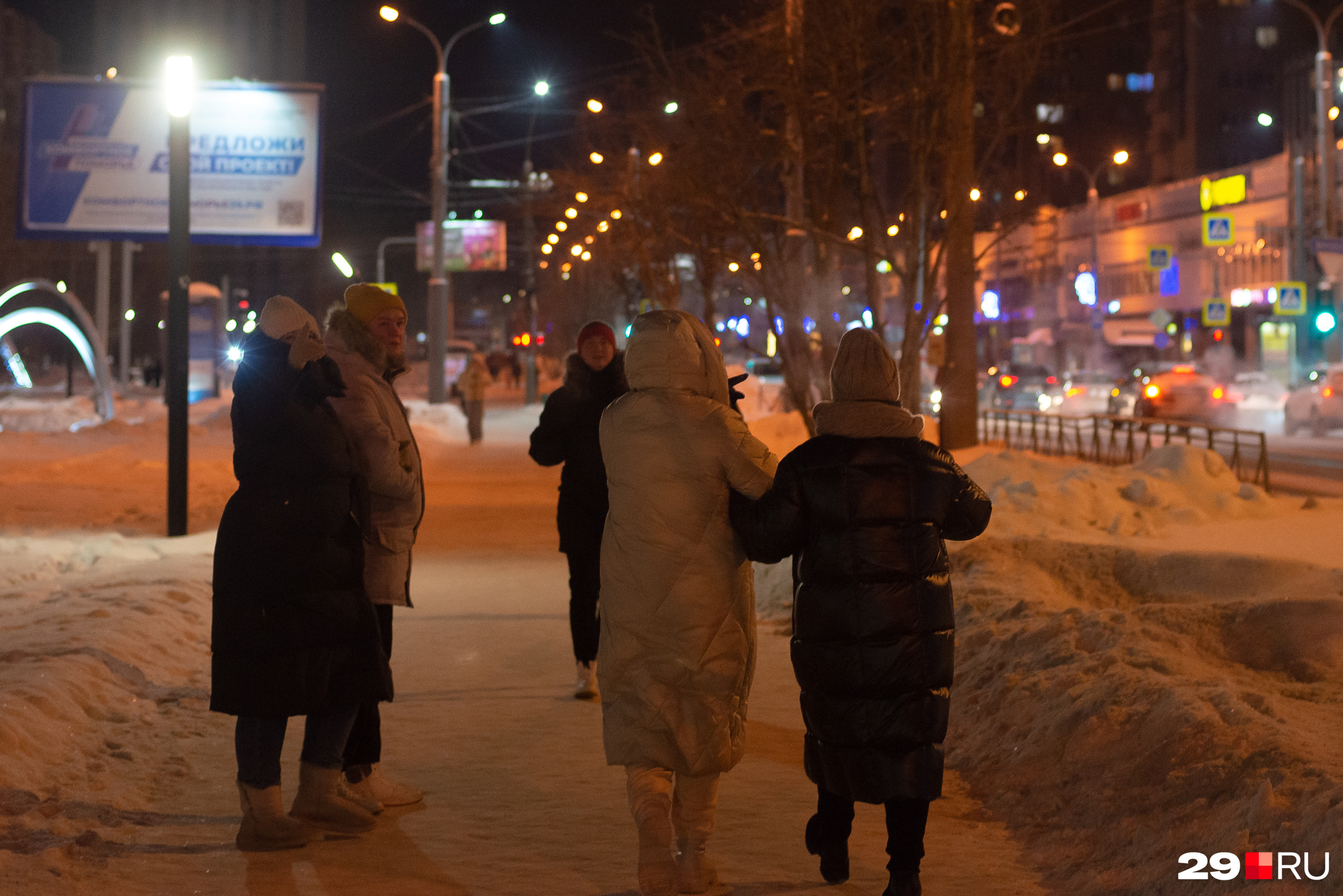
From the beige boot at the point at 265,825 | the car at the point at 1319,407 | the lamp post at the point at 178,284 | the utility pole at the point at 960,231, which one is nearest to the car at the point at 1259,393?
the car at the point at 1319,407

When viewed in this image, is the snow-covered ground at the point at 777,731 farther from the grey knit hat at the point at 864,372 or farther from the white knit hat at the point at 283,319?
the white knit hat at the point at 283,319

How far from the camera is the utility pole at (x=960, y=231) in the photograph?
14031 millimetres

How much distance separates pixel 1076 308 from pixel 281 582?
68.1 metres

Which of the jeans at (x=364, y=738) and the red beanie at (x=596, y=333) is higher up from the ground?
the red beanie at (x=596, y=333)

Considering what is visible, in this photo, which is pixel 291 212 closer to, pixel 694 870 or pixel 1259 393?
pixel 694 870

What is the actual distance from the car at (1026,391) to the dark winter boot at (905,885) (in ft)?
138

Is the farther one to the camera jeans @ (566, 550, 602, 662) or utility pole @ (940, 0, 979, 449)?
utility pole @ (940, 0, 979, 449)

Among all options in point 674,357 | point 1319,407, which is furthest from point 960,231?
point 1319,407

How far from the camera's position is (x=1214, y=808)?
15.0ft

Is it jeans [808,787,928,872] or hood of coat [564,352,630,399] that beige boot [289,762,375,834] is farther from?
hood of coat [564,352,630,399]

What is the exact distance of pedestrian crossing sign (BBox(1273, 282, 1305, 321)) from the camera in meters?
35.0

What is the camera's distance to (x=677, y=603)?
436 cm

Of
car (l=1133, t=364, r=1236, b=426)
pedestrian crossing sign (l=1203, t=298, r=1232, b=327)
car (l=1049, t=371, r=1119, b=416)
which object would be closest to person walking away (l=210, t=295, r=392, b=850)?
car (l=1133, t=364, r=1236, b=426)

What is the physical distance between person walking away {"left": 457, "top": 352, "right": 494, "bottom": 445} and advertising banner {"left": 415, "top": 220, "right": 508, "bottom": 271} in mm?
15975
